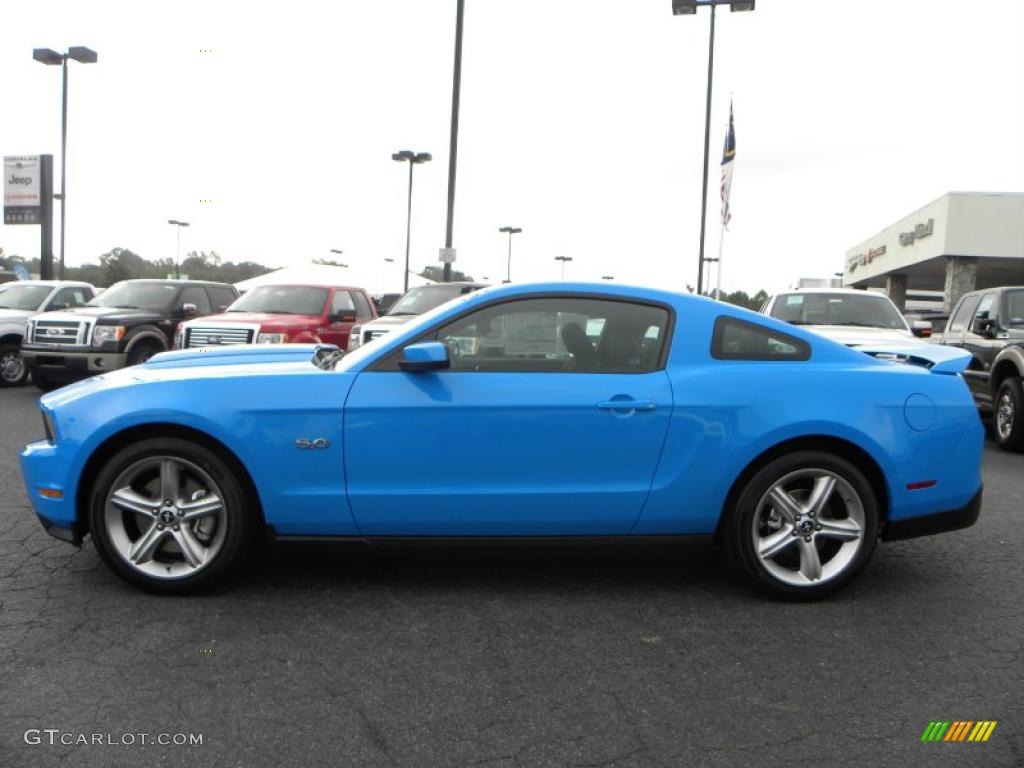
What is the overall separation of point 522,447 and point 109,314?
1048 cm

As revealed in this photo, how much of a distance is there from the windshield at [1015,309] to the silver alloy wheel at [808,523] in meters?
6.95

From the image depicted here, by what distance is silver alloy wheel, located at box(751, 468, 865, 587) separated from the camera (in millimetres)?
4133

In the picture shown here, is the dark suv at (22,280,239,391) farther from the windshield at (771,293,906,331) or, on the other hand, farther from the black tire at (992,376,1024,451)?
the black tire at (992,376,1024,451)

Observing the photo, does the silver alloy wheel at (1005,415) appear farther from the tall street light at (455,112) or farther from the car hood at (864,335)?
the tall street light at (455,112)

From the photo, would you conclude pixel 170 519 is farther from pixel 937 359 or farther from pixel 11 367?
pixel 11 367

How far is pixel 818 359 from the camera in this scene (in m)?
4.29

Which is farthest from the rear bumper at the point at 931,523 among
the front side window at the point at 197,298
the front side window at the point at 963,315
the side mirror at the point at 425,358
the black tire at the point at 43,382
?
the front side window at the point at 197,298

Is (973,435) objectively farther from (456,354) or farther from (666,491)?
(456,354)

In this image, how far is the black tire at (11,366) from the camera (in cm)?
1419

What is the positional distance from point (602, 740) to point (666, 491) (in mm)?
1428

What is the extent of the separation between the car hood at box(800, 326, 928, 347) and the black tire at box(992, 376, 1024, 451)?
39.7 inches

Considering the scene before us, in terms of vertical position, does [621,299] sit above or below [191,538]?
above

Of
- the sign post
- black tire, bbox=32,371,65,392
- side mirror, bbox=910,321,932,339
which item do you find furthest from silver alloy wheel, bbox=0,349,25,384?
the sign post

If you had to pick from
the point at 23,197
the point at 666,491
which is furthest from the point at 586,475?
the point at 23,197
